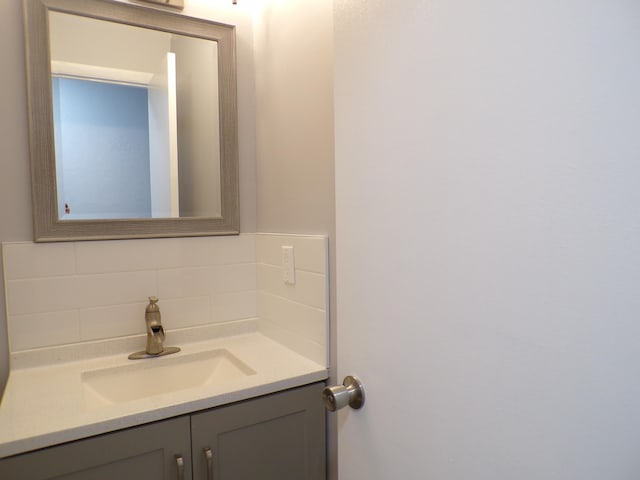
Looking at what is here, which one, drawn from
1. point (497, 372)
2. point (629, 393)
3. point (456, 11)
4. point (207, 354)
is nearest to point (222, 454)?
point (207, 354)

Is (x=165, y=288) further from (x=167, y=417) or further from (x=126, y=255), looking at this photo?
(x=167, y=417)

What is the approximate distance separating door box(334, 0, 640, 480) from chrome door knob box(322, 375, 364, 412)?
2 cm

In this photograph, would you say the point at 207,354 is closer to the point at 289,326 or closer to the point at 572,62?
the point at 289,326

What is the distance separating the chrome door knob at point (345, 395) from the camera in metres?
0.65

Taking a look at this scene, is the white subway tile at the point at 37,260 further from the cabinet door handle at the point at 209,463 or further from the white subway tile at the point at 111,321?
the cabinet door handle at the point at 209,463

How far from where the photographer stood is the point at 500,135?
44 cm

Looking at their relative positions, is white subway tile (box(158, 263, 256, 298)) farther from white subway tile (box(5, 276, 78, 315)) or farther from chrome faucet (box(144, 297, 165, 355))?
white subway tile (box(5, 276, 78, 315))

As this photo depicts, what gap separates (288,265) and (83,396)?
2.13 ft

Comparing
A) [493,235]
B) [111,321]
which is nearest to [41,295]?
[111,321]

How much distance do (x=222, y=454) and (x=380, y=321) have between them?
0.66 meters

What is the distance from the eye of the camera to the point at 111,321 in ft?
4.25

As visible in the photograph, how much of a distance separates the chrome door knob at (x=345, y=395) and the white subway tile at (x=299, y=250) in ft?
1.57

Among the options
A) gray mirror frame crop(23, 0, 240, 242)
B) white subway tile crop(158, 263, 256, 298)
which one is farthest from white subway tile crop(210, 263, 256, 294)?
gray mirror frame crop(23, 0, 240, 242)

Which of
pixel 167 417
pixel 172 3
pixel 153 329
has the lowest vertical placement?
pixel 167 417
